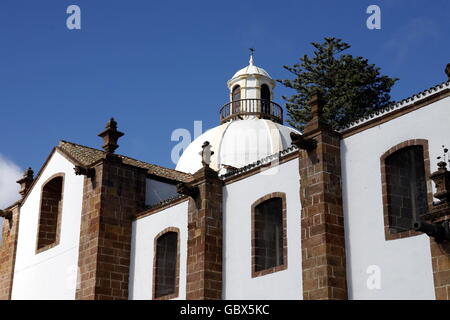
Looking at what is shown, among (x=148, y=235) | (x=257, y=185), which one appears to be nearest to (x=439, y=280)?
(x=257, y=185)

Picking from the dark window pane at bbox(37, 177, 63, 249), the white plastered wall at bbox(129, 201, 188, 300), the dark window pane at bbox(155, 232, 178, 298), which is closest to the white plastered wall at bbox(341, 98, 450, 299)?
the white plastered wall at bbox(129, 201, 188, 300)

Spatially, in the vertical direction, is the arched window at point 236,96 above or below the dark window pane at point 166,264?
above

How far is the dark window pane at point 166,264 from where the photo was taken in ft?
67.7

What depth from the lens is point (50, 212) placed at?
24.6 metres

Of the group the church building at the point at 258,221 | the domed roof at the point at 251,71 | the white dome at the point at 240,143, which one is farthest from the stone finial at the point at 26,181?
the domed roof at the point at 251,71

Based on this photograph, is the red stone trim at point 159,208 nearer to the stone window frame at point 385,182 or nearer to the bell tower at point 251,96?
the stone window frame at point 385,182

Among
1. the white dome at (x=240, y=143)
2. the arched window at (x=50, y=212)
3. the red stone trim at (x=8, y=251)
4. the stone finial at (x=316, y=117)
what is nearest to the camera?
the stone finial at (x=316, y=117)

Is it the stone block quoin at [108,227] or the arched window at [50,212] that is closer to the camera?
the stone block quoin at [108,227]

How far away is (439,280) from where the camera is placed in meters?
13.6

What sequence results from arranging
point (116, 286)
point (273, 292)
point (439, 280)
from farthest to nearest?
1. point (116, 286)
2. point (273, 292)
3. point (439, 280)

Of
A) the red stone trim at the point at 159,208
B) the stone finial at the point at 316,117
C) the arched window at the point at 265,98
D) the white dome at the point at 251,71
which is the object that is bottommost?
the red stone trim at the point at 159,208
